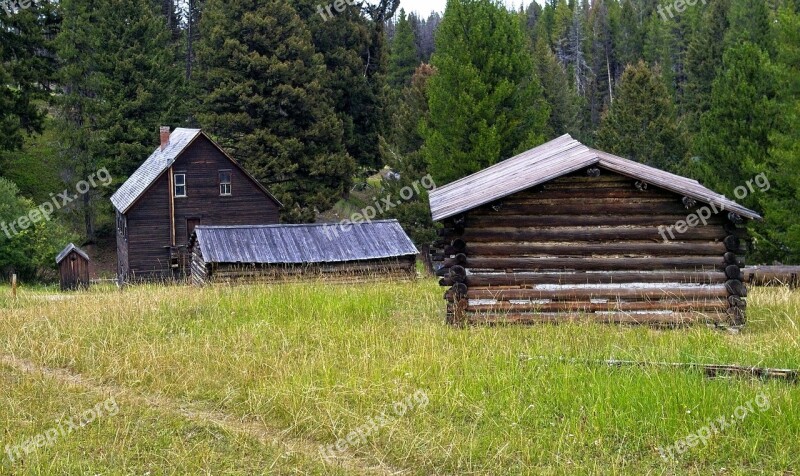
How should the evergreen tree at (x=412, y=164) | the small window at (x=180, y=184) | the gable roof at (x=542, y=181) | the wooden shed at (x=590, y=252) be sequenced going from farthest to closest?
the evergreen tree at (x=412, y=164) → the small window at (x=180, y=184) → the wooden shed at (x=590, y=252) → the gable roof at (x=542, y=181)

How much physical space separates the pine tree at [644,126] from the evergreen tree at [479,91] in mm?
10980

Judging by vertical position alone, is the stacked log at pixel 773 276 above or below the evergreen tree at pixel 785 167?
below

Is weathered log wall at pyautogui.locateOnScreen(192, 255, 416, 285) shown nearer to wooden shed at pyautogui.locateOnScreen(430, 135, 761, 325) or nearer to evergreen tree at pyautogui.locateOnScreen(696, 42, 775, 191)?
wooden shed at pyautogui.locateOnScreen(430, 135, 761, 325)

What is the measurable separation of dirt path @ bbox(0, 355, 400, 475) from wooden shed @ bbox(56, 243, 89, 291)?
2430cm

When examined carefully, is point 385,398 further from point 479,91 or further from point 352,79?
point 352,79

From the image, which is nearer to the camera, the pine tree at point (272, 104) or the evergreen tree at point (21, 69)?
the evergreen tree at point (21, 69)

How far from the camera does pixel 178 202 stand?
127ft

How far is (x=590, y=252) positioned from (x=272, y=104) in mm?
34630

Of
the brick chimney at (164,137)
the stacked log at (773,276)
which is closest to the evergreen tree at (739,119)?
the stacked log at (773,276)

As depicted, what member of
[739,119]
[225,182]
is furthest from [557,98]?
[225,182]

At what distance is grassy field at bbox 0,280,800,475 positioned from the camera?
Result: 7496 mm

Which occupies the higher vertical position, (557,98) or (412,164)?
(557,98)

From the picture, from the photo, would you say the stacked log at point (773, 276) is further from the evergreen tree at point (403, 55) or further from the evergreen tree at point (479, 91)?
the evergreen tree at point (403, 55)

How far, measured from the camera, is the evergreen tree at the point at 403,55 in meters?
78.1
